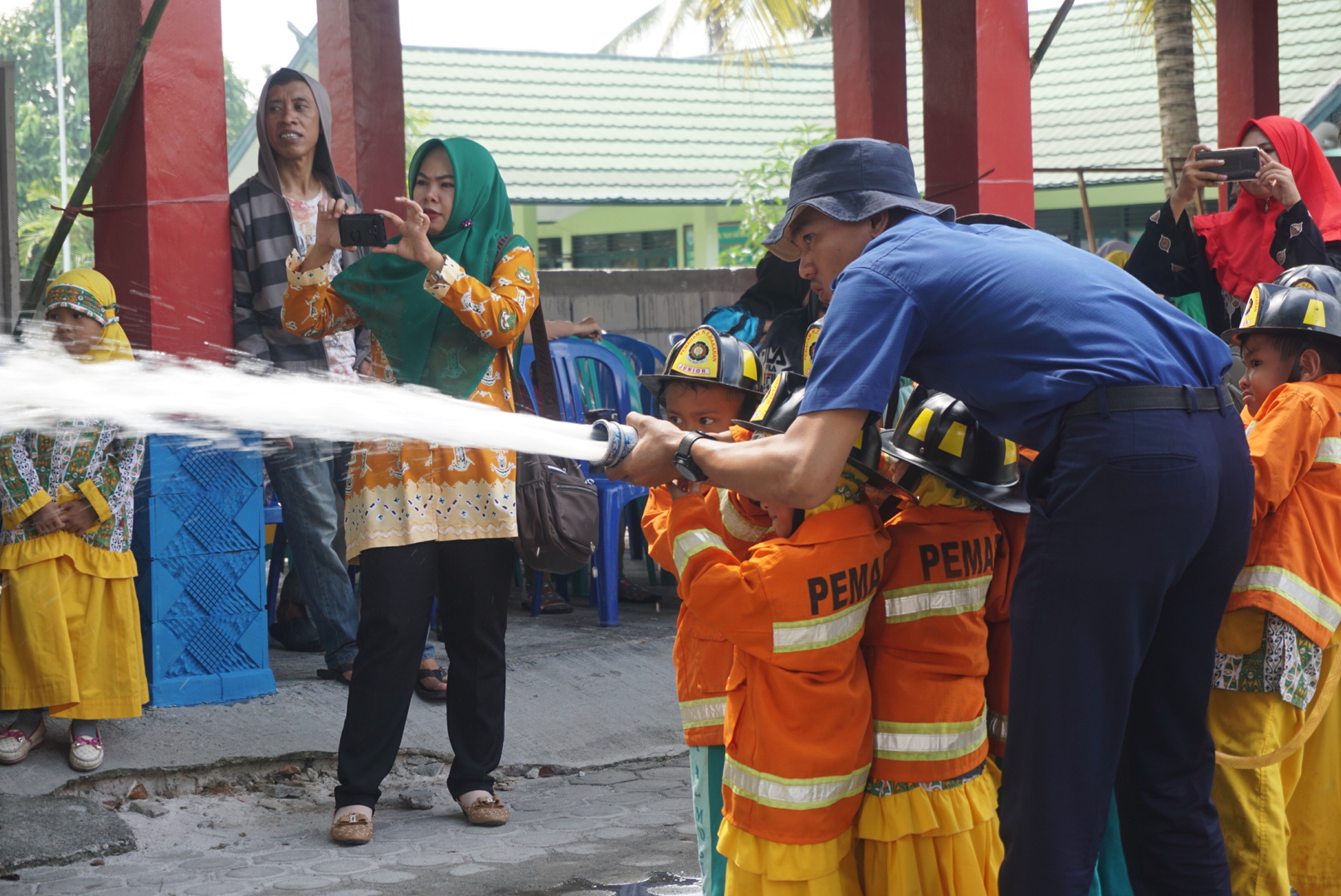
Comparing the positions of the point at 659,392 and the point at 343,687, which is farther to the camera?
the point at 343,687

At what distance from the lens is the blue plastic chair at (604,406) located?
6.84 meters

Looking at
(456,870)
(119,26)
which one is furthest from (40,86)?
(456,870)

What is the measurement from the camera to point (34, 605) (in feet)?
15.3

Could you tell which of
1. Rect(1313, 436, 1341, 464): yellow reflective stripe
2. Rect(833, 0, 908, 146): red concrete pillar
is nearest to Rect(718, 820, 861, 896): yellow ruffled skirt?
Rect(1313, 436, 1341, 464): yellow reflective stripe

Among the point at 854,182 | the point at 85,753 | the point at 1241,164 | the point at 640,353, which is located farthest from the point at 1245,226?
the point at 85,753

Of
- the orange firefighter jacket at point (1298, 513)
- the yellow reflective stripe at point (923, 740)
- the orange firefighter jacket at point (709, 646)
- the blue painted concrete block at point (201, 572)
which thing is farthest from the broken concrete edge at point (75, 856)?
the orange firefighter jacket at point (1298, 513)

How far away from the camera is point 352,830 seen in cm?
429

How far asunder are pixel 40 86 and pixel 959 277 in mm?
40472

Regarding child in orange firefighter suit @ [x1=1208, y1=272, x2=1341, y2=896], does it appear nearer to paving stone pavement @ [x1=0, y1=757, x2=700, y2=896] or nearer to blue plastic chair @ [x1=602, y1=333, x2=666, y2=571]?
paving stone pavement @ [x1=0, y1=757, x2=700, y2=896]

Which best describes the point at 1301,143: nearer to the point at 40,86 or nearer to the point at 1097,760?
the point at 1097,760

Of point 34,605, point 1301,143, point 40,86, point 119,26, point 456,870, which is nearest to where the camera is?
point 456,870

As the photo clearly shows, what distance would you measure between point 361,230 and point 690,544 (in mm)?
1965

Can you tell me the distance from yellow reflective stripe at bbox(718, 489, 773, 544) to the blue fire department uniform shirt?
0.73 m

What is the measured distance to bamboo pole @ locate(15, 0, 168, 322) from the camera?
4.97 metres
